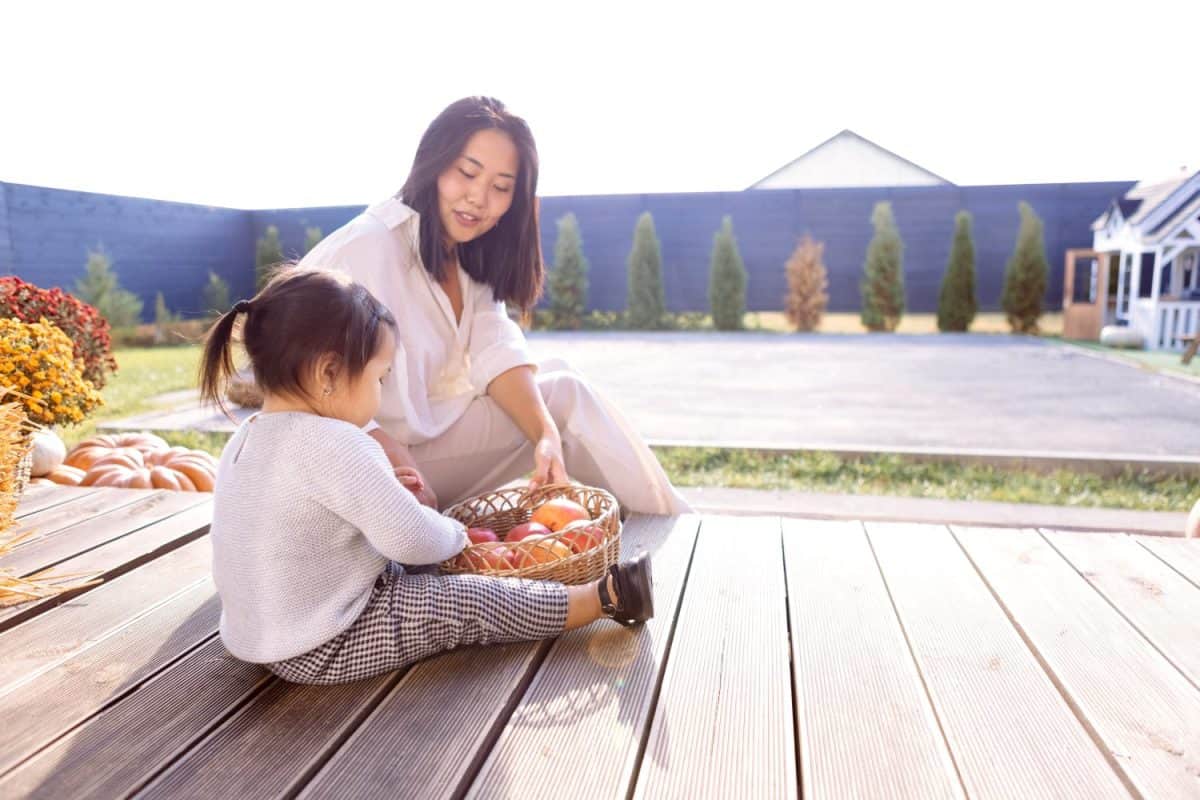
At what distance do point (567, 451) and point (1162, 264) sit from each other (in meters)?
10.4

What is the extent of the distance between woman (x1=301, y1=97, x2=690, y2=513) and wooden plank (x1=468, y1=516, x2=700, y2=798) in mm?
628

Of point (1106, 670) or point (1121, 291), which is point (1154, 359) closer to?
point (1121, 291)

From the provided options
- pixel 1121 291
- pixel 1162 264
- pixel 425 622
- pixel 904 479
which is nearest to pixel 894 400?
pixel 904 479

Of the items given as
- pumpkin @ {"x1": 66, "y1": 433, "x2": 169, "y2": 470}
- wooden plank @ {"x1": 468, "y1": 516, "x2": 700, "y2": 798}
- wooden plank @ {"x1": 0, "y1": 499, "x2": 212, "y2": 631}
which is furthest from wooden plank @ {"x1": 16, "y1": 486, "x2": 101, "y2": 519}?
wooden plank @ {"x1": 468, "y1": 516, "x2": 700, "y2": 798}

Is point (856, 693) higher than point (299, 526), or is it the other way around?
point (299, 526)

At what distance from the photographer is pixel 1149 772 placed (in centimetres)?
112

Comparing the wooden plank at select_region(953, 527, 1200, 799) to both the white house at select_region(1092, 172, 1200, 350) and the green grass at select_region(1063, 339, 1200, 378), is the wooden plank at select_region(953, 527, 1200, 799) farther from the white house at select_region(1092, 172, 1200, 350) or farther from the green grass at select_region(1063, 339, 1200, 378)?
the white house at select_region(1092, 172, 1200, 350)

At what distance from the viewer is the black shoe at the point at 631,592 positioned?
1.50 metres

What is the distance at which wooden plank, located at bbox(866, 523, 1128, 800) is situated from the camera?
111cm

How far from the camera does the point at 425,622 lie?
1.40 meters

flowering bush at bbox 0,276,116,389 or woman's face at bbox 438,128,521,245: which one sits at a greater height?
woman's face at bbox 438,128,521,245

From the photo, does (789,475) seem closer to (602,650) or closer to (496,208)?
(496,208)

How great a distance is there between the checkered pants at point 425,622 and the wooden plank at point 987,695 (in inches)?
25.6

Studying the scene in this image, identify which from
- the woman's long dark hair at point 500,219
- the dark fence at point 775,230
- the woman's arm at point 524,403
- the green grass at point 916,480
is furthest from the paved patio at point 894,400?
the dark fence at point 775,230
